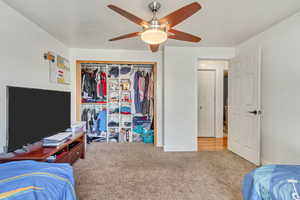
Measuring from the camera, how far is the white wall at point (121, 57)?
10.7 feet

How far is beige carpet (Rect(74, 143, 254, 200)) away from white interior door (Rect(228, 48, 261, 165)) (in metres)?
0.25

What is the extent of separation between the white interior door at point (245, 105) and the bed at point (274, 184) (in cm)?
150

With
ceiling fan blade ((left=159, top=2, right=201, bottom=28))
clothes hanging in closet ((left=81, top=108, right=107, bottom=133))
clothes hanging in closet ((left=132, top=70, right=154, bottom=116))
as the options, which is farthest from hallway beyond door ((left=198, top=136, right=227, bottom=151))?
ceiling fan blade ((left=159, top=2, right=201, bottom=28))

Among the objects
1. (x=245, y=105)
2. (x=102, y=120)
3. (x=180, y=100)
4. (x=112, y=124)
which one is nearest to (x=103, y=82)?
(x=102, y=120)

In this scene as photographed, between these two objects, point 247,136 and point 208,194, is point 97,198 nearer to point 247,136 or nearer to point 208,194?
point 208,194

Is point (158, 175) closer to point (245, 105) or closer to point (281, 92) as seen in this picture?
point (245, 105)

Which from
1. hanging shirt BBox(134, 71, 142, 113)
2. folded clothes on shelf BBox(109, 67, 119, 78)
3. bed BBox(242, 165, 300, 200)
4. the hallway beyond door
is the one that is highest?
folded clothes on shelf BBox(109, 67, 119, 78)

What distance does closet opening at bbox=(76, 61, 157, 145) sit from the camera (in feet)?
12.3

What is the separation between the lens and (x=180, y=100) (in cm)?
312

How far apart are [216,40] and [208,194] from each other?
2581 mm

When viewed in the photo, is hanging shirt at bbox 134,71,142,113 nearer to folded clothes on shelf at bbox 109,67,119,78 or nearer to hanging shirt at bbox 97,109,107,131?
folded clothes on shelf at bbox 109,67,119,78

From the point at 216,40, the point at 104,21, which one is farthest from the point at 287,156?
the point at 104,21

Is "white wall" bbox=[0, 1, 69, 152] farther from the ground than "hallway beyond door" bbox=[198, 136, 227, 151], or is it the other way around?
"white wall" bbox=[0, 1, 69, 152]

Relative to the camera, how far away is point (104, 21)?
6.96 ft
